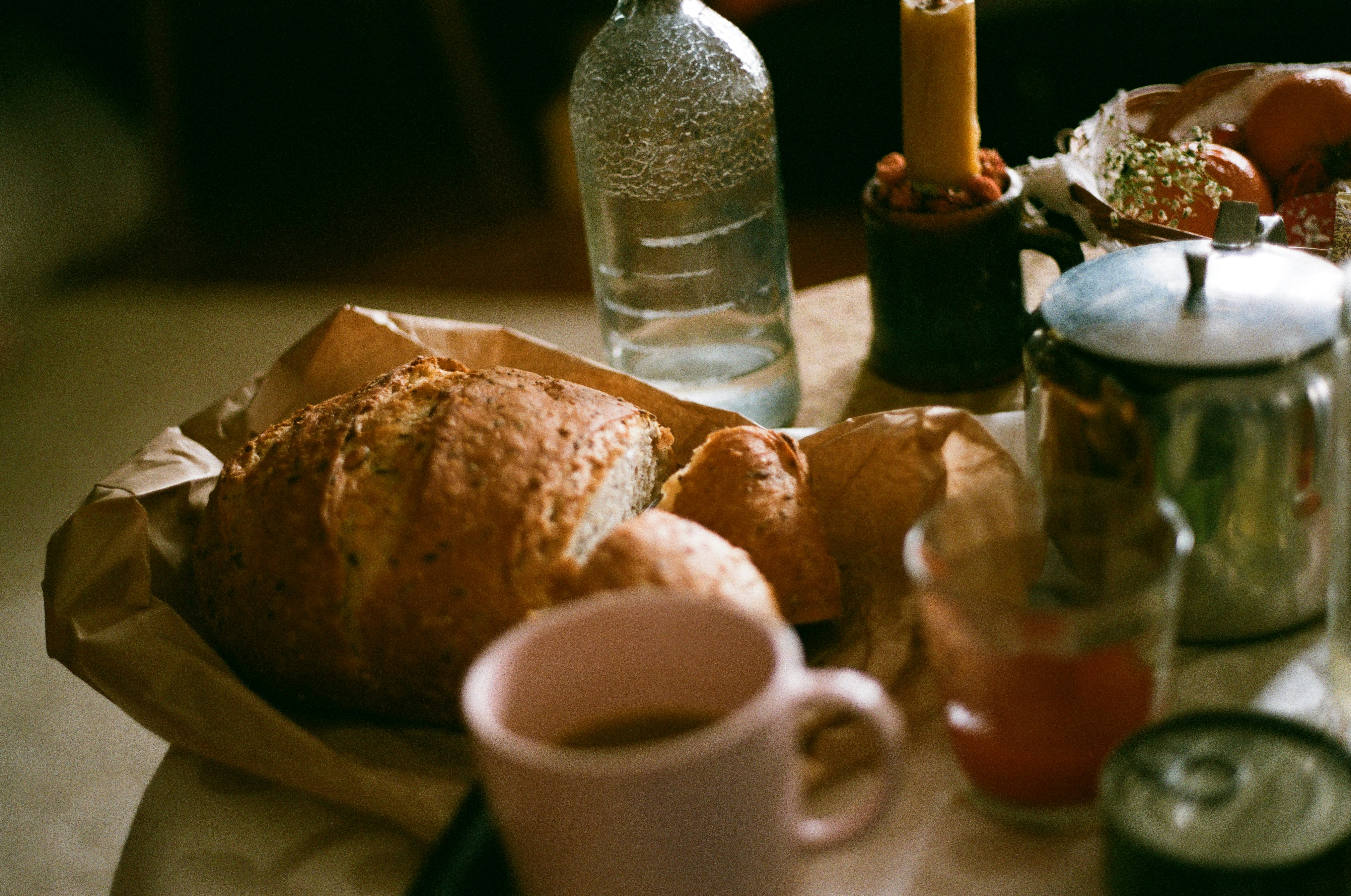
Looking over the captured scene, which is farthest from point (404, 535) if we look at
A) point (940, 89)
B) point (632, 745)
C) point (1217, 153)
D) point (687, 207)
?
point (1217, 153)

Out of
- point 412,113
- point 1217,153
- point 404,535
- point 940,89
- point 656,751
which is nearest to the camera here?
point 656,751

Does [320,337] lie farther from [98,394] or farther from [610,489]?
[98,394]

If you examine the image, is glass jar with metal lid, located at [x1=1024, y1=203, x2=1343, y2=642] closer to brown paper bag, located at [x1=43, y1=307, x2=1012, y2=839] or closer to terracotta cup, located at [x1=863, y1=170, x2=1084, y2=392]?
brown paper bag, located at [x1=43, y1=307, x2=1012, y2=839]

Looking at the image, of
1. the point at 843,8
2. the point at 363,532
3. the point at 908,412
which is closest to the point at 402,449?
the point at 363,532

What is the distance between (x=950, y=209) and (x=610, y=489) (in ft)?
1.34

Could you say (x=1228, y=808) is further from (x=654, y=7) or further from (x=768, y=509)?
(x=654, y=7)

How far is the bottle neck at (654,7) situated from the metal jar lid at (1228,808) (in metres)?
0.73

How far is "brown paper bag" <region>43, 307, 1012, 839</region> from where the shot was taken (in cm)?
74

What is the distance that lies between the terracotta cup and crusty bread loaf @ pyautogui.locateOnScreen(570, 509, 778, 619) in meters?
0.42

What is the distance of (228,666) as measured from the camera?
2.66 ft

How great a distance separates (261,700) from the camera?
76cm

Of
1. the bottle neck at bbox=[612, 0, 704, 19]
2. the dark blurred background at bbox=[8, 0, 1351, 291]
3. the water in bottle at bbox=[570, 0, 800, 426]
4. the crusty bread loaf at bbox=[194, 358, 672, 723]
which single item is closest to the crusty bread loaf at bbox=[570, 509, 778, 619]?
the crusty bread loaf at bbox=[194, 358, 672, 723]

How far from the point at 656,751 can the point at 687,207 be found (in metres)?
0.70

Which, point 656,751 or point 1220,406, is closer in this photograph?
point 656,751
